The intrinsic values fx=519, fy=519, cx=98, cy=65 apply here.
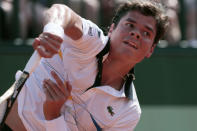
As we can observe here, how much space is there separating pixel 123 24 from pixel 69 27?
695mm

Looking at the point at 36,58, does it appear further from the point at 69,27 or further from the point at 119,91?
the point at 119,91

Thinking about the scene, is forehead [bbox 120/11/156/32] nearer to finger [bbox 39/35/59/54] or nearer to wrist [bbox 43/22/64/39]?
wrist [bbox 43/22/64/39]

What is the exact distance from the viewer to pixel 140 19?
137 inches

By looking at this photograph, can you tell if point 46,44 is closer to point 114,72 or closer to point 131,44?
point 131,44

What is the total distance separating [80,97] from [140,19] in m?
0.66

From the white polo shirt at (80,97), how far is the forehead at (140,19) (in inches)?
9.0

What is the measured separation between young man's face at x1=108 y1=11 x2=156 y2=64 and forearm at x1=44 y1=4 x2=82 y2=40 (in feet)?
1.45

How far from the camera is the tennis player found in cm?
317

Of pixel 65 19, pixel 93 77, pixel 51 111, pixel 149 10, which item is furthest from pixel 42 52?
pixel 149 10

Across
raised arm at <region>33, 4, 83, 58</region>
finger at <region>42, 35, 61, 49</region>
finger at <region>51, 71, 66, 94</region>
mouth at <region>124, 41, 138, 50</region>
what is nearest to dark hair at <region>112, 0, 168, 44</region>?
mouth at <region>124, 41, 138, 50</region>

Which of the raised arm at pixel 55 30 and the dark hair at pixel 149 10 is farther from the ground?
the raised arm at pixel 55 30

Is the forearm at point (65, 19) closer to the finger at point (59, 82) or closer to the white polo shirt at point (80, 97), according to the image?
the white polo shirt at point (80, 97)

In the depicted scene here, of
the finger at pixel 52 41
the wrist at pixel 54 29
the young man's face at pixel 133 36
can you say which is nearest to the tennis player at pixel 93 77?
the young man's face at pixel 133 36

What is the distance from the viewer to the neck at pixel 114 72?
3.52 metres
